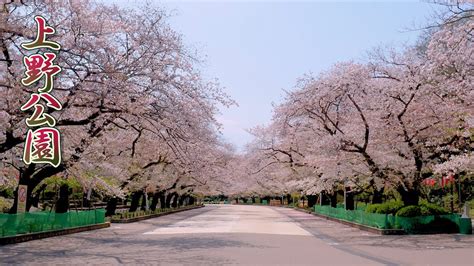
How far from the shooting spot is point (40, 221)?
19.3m

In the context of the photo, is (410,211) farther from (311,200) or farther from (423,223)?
(311,200)

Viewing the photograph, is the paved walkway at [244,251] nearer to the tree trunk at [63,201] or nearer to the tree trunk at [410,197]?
the tree trunk at [410,197]

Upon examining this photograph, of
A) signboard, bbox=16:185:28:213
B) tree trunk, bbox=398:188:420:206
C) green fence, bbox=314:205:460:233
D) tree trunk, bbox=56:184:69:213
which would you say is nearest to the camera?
signboard, bbox=16:185:28:213

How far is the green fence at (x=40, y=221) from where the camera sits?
1678 centimetres

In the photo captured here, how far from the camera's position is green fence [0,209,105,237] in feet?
55.1

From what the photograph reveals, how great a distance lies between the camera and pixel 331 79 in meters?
23.0

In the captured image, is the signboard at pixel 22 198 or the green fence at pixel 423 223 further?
the green fence at pixel 423 223

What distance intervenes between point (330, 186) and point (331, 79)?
13.7m

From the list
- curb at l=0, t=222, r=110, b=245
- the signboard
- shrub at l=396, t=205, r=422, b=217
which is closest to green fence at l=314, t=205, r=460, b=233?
shrub at l=396, t=205, r=422, b=217

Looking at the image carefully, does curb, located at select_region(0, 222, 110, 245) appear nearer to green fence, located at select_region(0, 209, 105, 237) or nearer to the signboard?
green fence, located at select_region(0, 209, 105, 237)

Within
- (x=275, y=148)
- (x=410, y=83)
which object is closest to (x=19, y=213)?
(x=410, y=83)

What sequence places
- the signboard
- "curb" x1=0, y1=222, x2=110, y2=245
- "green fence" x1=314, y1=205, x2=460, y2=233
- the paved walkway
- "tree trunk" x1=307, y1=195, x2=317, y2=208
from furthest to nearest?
"tree trunk" x1=307, y1=195, x2=317, y2=208
"green fence" x1=314, y1=205, x2=460, y2=233
the signboard
"curb" x1=0, y1=222, x2=110, y2=245
the paved walkway

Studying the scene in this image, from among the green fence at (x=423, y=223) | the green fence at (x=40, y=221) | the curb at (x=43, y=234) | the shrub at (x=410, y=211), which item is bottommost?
the curb at (x=43, y=234)

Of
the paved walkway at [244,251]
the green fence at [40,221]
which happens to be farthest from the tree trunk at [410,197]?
the green fence at [40,221]
